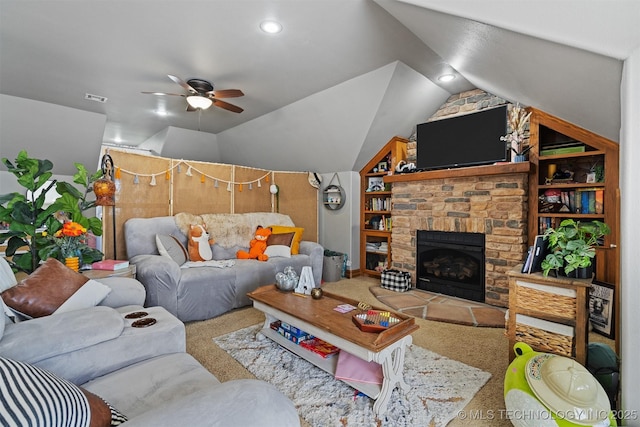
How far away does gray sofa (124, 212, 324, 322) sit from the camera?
2.72 m

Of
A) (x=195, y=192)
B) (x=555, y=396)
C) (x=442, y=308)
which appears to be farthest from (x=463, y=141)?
(x=195, y=192)

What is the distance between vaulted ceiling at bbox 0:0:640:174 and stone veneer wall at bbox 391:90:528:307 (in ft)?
2.72

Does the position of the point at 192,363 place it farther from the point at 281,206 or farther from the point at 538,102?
the point at 281,206

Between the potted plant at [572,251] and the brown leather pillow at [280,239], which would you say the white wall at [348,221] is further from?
the potted plant at [572,251]

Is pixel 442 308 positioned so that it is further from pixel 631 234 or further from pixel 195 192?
pixel 195 192

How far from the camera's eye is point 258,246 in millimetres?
3748

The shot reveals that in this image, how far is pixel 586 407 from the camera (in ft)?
3.98

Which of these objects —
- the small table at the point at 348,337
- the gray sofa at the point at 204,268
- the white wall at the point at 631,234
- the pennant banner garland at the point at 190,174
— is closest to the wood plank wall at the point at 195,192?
the pennant banner garland at the point at 190,174

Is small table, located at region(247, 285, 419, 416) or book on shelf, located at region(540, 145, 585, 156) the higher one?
book on shelf, located at region(540, 145, 585, 156)

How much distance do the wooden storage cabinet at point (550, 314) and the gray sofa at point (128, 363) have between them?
163 centimetres

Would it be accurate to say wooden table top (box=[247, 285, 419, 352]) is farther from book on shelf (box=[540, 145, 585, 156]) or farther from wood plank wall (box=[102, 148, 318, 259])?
book on shelf (box=[540, 145, 585, 156])

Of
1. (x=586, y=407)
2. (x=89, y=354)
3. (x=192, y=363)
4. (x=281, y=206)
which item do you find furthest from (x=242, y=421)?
(x=281, y=206)

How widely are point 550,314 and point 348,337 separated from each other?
3.86ft

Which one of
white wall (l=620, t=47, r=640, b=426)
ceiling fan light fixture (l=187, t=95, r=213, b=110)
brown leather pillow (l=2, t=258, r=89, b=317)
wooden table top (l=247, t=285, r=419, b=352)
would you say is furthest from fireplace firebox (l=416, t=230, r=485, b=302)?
brown leather pillow (l=2, t=258, r=89, b=317)
